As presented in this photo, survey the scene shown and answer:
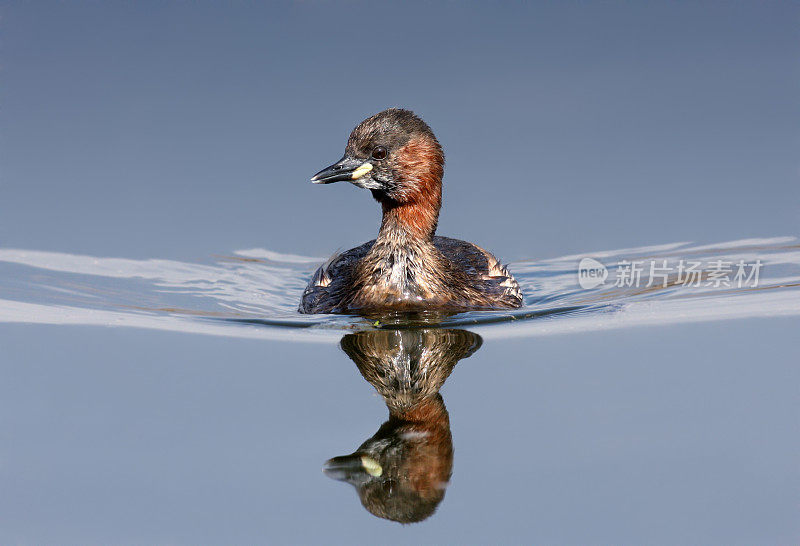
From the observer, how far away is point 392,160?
855cm

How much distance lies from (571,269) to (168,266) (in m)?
4.40

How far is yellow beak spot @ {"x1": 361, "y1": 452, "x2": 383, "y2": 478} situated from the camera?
5.20 metres

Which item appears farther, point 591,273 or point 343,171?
point 591,273

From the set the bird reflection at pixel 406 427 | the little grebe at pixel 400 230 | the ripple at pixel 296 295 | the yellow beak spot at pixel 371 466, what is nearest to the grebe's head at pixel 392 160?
the little grebe at pixel 400 230

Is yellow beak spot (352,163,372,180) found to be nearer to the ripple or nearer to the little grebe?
the little grebe

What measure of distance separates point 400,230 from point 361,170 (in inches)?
24.1

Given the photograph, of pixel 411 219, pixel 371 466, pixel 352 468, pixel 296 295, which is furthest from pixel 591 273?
pixel 352 468

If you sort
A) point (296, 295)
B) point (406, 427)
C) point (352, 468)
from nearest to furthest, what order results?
point (352, 468) → point (406, 427) → point (296, 295)

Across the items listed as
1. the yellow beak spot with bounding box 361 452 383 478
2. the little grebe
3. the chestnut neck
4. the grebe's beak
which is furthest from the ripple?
the yellow beak spot with bounding box 361 452 383 478

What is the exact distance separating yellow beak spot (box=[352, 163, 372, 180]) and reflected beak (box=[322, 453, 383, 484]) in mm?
3698

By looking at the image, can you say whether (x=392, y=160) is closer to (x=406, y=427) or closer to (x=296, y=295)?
(x=296, y=295)

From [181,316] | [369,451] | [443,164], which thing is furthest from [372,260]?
[369,451]

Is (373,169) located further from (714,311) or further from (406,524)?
(406,524)

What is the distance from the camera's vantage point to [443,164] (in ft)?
28.8
